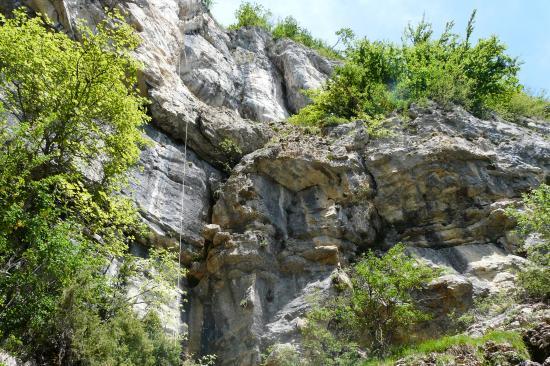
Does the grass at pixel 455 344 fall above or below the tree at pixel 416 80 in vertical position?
below

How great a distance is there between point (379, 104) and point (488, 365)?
1443 centimetres

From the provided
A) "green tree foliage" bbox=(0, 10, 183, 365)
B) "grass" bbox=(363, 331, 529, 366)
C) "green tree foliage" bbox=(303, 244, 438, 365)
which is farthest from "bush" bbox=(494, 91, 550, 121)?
"green tree foliage" bbox=(0, 10, 183, 365)

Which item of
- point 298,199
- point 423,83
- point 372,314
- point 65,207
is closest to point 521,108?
point 423,83

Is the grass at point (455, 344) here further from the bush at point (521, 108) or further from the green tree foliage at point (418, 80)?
the bush at point (521, 108)

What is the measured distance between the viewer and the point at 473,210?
53.4 feet

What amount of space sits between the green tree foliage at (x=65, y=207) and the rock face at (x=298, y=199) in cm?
192

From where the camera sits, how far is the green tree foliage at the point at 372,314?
11.6 meters

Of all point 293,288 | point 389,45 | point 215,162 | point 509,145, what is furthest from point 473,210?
point 389,45

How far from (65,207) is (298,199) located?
8160 millimetres

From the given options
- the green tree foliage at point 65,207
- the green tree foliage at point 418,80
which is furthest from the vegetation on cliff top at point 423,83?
the green tree foliage at point 65,207

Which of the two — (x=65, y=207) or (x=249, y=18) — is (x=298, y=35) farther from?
(x=65, y=207)

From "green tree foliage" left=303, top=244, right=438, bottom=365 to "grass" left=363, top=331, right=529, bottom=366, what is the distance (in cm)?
67

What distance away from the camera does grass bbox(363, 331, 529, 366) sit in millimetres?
9115

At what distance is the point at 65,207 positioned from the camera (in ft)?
37.1
